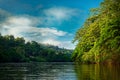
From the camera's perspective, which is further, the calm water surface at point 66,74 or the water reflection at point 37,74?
the water reflection at point 37,74

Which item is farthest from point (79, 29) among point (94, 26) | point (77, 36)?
point (94, 26)

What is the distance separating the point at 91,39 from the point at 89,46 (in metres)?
6.35

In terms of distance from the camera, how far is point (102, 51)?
233ft

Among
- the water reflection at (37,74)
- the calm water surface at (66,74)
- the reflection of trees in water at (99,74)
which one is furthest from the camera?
the water reflection at (37,74)

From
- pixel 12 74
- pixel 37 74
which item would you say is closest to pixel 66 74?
pixel 37 74

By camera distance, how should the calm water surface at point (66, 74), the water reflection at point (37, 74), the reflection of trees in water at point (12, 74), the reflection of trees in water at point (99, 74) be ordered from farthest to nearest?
the water reflection at point (37, 74) → the reflection of trees in water at point (12, 74) → the calm water surface at point (66, 74) → the reflection of trees in water at point (99, 74)

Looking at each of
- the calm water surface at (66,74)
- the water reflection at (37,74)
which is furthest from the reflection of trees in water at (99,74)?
the water reflection at (37,74)

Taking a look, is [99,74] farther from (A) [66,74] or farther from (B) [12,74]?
(B) [12,74]

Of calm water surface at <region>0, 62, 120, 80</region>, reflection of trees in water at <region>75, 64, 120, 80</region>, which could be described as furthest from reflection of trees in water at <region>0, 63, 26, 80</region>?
reflection of trees in water at <region>75, 64, 120, 80</region>

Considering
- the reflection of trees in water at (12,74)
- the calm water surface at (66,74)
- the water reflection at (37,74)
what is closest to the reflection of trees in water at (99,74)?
the calm water surface at (66,74)

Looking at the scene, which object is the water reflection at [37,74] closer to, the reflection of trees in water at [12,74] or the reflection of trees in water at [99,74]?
the reflection of trees in water at [12,74]

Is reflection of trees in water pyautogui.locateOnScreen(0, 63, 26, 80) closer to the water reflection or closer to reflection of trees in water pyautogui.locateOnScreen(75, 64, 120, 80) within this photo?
the water reflection

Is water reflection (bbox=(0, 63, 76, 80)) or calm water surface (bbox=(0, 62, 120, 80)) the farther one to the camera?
water reflection (bbox=(0, 63, 76, 80))

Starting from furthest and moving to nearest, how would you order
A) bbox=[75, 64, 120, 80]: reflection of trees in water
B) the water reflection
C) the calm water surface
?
the water reflection < the calm water surface < bbox=[75, 64, 120, 80]: reflection of trees in water
